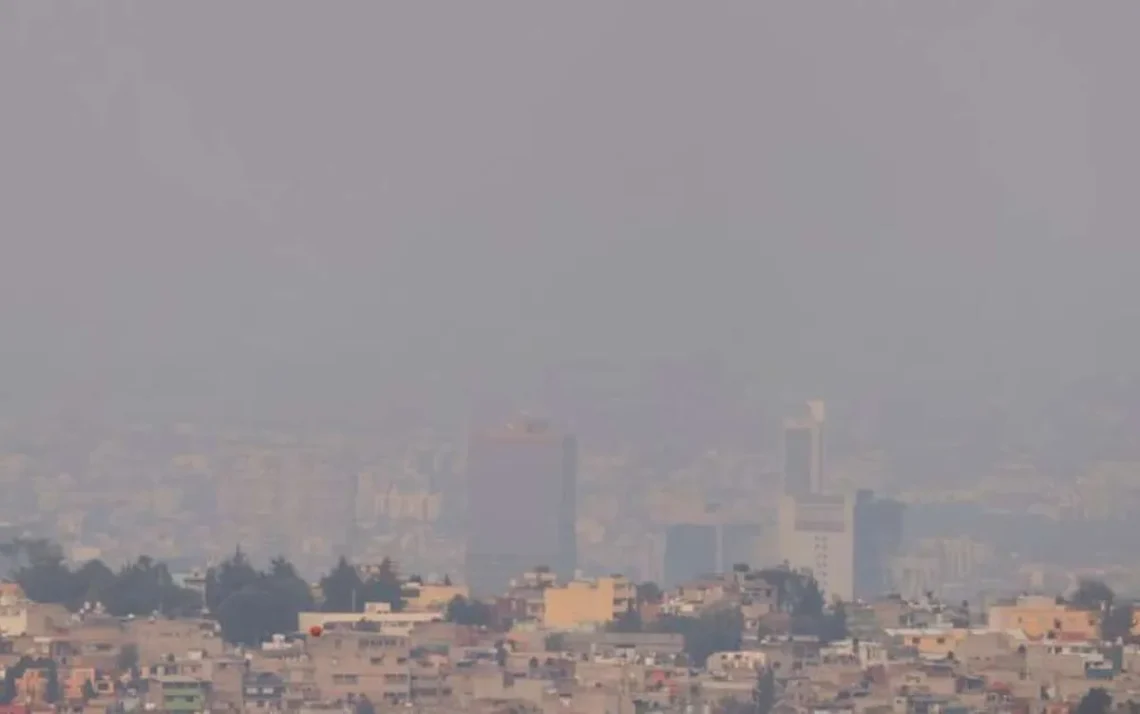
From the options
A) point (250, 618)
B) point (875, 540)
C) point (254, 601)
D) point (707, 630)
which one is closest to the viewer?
point (707, 630)

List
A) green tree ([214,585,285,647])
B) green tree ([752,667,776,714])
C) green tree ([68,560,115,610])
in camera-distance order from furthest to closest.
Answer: green tree ([68,560,115,610])
green tree ([214,585,285,647])
green tree ([752,667,776,714])

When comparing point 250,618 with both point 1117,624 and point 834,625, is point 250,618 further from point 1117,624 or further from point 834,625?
point 1117,624

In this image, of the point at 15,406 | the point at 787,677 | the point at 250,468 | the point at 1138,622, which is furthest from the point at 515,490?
the point at 787,677

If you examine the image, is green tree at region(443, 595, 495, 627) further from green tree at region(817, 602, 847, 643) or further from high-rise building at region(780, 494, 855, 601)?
high-rise building at region(780, 494, 855, 601)

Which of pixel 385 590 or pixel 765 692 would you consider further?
pixel 385 590

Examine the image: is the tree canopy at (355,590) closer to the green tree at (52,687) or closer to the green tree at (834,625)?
the green tree at (834,625)

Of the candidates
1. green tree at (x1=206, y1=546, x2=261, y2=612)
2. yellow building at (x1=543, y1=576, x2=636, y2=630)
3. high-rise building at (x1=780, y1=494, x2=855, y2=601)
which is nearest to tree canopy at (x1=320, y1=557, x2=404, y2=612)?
green tree at (x1=206, y1=546, x2=261, y2=612)

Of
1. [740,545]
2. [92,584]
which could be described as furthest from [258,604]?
[740,545]
